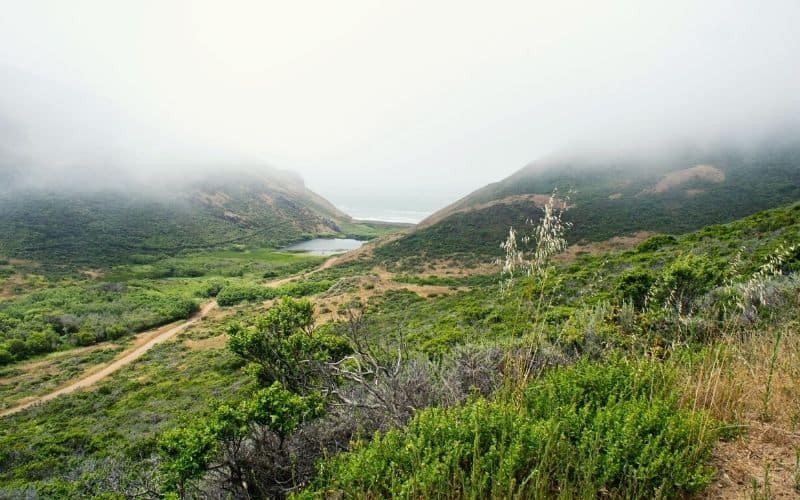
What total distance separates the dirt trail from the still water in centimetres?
6107

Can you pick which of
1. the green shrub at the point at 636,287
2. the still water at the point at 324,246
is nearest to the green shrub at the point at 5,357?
the green shrub at the point at 636,287

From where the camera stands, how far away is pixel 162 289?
189 feet

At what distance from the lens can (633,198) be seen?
57.9 metres

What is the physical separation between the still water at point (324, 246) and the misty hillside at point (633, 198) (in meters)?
46.3

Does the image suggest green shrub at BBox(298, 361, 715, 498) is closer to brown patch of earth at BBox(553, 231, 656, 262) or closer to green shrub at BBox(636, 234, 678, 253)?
green shrub at BBox(636, 234, 678, 253)

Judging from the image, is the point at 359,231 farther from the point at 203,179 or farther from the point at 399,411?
the point at 399,411

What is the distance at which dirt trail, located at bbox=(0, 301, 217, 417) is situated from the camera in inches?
888

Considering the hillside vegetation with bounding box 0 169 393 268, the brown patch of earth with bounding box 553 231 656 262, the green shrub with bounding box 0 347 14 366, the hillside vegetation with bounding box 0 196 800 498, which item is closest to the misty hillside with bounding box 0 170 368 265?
the hillside vegetation with bounding box 0 169 393 268

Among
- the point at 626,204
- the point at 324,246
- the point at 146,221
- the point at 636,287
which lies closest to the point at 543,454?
the point at 636,287

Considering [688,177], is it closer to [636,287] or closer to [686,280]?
[636,287]

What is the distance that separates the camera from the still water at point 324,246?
109625 mm

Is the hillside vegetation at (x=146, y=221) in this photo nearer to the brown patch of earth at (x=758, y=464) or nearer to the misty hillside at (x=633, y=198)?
the misty hillside at (x=633, y=198)

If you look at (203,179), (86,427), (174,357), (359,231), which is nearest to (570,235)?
(174,357)

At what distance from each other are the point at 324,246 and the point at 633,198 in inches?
3495
